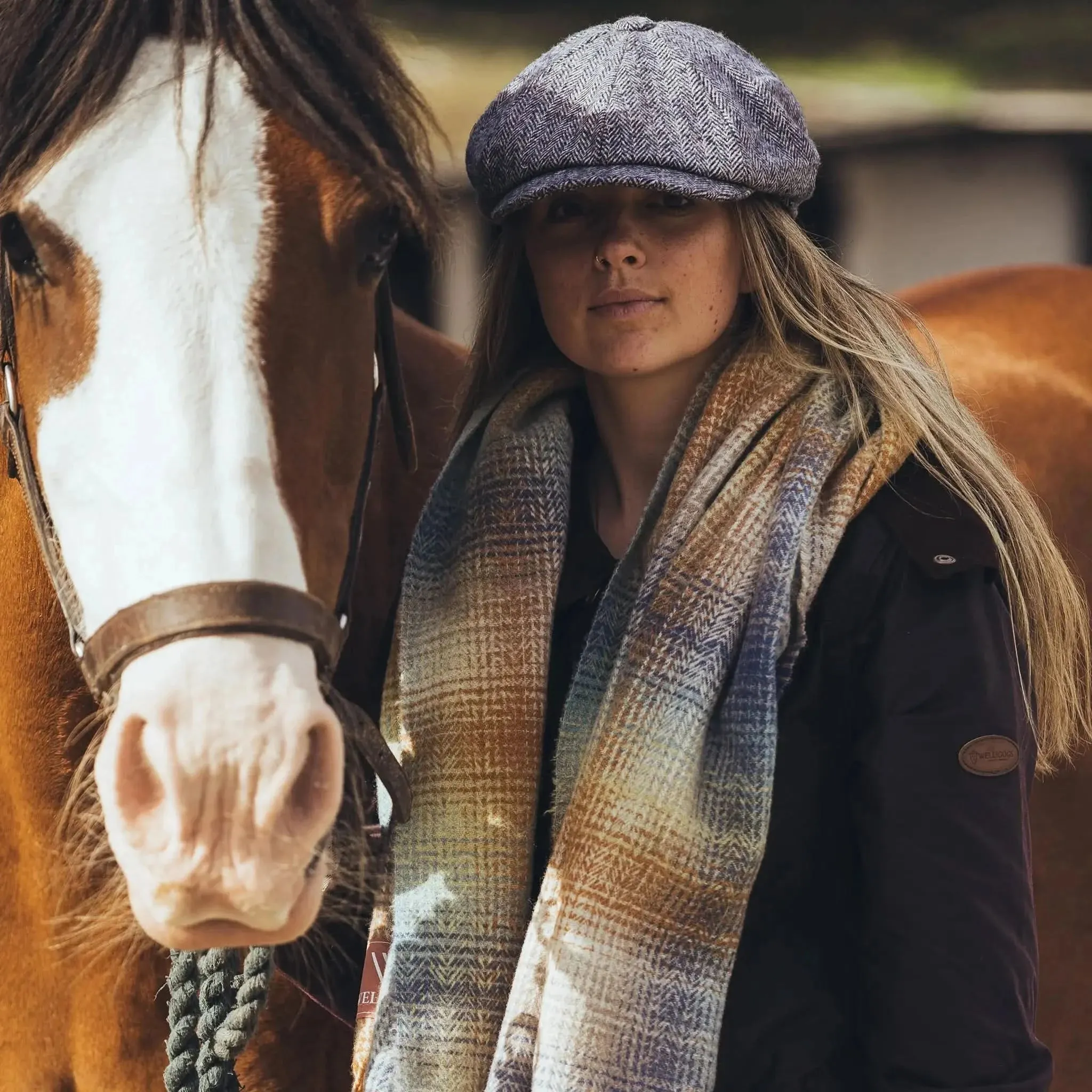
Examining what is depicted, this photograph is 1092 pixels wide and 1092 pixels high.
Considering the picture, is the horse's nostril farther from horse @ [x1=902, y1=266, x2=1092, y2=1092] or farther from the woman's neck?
horse @ [x1=902, y1=266, x2=1092, y2=1092]

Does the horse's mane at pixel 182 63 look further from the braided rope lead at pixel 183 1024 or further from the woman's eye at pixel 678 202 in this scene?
the braided rope lead at pixel 183 1024

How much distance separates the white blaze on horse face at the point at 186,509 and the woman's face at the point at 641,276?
16.4 inches

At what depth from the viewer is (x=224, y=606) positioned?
3.71 ft

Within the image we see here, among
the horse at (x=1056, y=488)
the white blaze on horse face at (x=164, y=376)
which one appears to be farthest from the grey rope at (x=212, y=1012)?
the horse at (x=1056, y=488)

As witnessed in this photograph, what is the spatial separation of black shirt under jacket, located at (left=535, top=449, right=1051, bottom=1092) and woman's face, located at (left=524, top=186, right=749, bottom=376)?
0.28m

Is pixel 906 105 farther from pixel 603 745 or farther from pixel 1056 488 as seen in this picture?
pixel 603 745

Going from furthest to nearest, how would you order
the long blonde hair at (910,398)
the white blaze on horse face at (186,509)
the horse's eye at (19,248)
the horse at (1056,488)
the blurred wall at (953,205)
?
the blurred wall at (953,205), the horse at (1056,488), the long blonde hair at (910,398), the horse's eye at (19,248), the white blaze on horse face at (186,509)

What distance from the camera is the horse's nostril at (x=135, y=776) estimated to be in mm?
1122

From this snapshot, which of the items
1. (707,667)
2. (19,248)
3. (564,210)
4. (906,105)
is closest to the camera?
(19,248)

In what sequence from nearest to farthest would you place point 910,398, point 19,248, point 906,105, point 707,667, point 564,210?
point 19,248
point 707,667
point 910,398
point 564,210
point 906,105

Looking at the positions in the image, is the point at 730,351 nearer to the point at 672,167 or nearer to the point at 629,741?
the point at 672,167

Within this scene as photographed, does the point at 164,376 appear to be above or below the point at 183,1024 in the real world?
above

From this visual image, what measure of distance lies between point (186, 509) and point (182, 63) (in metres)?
0.45

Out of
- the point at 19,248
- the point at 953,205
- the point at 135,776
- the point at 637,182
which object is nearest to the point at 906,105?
the point at 953,205
